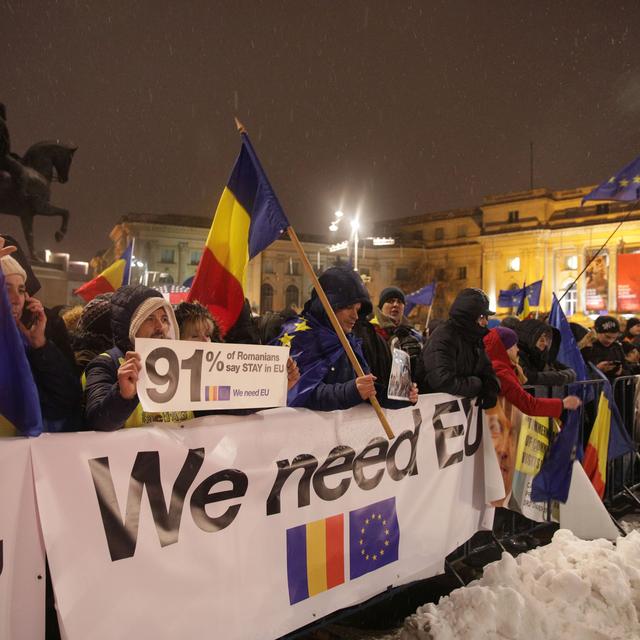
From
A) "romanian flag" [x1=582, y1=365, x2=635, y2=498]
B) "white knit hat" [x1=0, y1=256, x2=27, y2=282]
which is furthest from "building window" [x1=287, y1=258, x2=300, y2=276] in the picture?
"white knit hat" [x1=0, y1=256, x2=27, y2=282]

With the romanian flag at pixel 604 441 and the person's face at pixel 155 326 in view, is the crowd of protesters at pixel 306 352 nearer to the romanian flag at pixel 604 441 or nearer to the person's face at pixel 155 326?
the person's face at pixel 155 326

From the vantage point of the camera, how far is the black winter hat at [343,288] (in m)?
3.91

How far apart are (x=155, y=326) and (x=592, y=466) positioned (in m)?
4.54

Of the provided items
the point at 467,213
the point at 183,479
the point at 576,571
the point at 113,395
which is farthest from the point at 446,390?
the point at 467,213

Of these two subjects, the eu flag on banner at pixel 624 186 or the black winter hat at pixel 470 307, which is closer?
the black winter hat at pixel 470 307

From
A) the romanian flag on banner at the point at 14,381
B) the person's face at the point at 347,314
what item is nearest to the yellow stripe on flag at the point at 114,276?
the person's face at the point at 347,314

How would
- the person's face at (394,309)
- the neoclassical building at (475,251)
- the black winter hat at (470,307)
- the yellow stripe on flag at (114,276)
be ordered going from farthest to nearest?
the neoclassical building at (475,251) → the yellow stripe on flag at (114,276) → the person's face at (394,309) → the black winter hat at (470,307)

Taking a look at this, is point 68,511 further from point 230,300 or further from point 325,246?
point 325,246

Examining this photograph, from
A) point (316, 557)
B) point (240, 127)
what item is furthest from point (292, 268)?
point (316, 557)

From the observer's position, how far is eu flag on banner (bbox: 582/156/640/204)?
27.9ft

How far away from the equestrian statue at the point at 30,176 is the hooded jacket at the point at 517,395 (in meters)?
12.3

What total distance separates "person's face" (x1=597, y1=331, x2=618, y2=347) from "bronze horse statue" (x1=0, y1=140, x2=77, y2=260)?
493 inches

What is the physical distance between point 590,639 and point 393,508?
49.0 inches

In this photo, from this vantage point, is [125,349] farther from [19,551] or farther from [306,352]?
[306,352]
